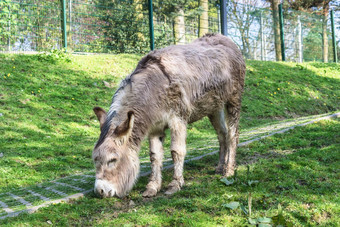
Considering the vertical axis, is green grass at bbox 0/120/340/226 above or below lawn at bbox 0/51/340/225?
below

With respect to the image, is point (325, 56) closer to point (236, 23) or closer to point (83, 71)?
point (236, 23)

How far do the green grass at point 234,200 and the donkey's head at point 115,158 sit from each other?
0.22 m

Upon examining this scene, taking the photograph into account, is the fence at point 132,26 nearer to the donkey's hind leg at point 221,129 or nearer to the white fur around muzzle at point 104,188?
the donkey's hind leg at point 221,129

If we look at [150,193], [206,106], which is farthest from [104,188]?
[206,106]

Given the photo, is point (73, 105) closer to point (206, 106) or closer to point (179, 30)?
point (206, 106)

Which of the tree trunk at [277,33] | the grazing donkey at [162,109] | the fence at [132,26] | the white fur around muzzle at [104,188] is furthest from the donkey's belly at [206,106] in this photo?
the tree trunk at [277,33]

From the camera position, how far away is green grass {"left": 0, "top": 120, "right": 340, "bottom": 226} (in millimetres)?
3916

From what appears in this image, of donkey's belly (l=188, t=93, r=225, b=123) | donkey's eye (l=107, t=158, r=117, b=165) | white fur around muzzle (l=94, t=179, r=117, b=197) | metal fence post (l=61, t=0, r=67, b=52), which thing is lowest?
white fur around muzzle (l=94, t=179, r=117, b=197)

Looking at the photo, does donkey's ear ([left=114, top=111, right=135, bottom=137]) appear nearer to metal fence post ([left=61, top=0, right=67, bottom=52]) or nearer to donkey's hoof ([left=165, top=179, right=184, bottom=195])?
donkey's hoof ([left=165, top=179, right=184, bottom=195])

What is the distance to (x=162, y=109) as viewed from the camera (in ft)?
16.6

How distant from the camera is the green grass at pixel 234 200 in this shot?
12.8ft

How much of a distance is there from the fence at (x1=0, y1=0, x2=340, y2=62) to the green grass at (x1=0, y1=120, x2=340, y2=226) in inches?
226

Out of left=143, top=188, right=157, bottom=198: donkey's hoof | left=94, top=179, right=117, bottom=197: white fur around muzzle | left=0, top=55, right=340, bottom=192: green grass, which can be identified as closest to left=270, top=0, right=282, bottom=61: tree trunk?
left=0, top=55, right=340, bottom=192: green grass

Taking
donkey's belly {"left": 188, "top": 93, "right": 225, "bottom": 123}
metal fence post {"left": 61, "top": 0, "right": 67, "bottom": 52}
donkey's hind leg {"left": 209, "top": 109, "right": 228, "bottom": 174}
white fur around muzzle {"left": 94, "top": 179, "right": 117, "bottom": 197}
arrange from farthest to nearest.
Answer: metal fence post {"left": 61, "top": 0, "right": 67, "bottom": 52}
donkey's hind leg {"left": 209, "top": 109, "right": 228, "bottom": 174}
donkey's belly {"left": 188, "top": 93, "right": 225, "bottom": 123}
white fur around muzzle {"left": 94, "top": 179, "right": 117, "bottom": 197}
